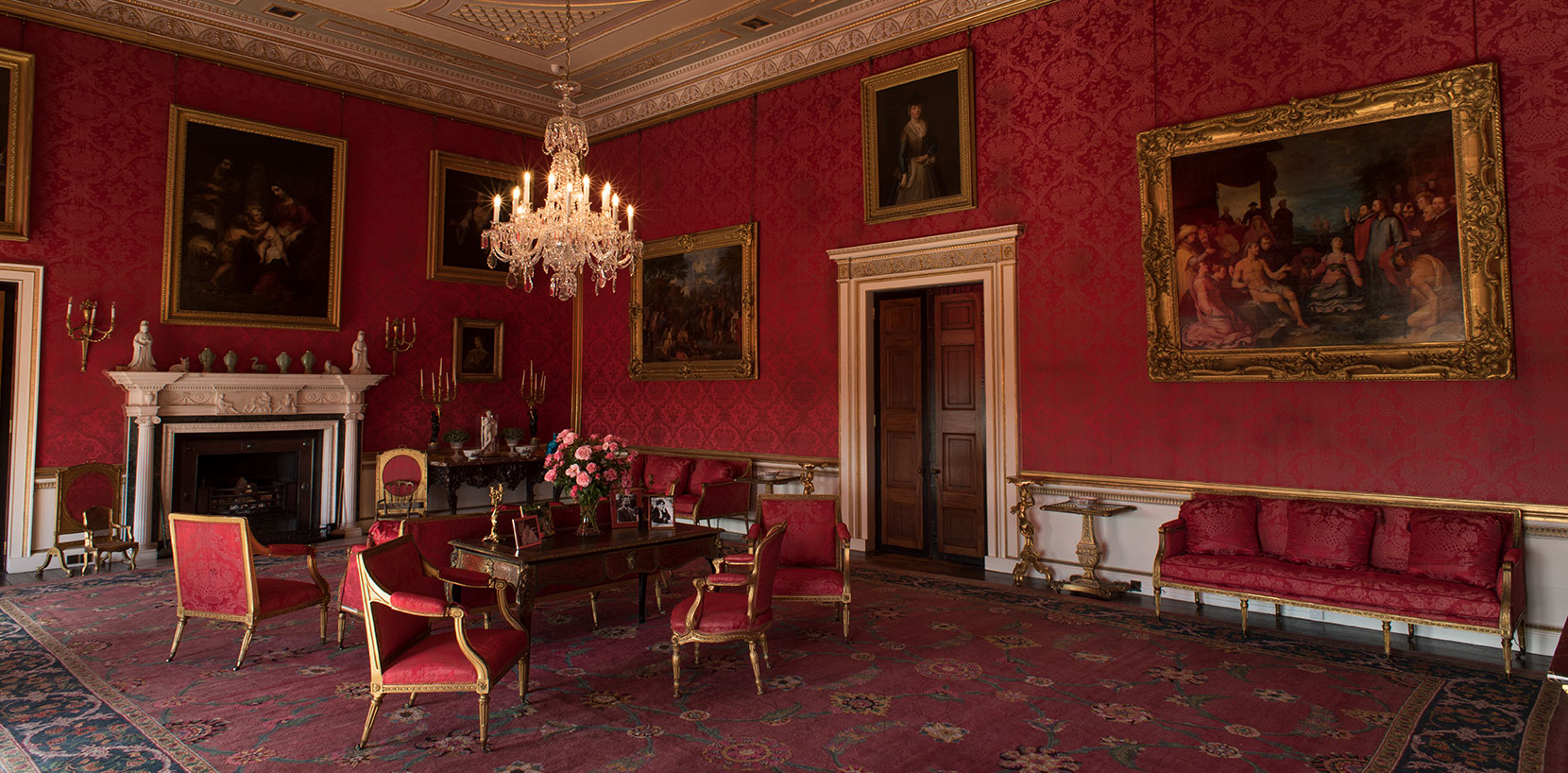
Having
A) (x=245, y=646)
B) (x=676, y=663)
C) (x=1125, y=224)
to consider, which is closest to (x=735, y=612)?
(x=676, y=663)

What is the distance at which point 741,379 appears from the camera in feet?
30.2

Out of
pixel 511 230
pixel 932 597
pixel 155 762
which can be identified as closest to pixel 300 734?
pixel 155 762

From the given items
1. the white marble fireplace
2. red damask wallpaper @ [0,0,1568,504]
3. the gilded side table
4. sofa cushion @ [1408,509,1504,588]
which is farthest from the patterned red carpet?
the white marble fireplace

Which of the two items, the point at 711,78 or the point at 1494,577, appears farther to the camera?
the point at 711,78

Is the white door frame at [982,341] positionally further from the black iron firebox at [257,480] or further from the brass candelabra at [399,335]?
the black iron firebox at [257,480]

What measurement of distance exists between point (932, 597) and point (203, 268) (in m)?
7.36

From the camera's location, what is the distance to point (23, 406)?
23.7 ft

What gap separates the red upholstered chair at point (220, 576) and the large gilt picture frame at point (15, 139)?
4.33 meters

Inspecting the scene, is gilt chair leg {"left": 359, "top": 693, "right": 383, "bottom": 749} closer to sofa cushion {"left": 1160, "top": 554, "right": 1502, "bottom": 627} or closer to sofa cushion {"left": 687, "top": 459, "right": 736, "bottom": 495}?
sofa cushion {"left": 1160, "top": 554, "right": 1502, "bottom": 627}

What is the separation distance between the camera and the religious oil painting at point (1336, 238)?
520cm

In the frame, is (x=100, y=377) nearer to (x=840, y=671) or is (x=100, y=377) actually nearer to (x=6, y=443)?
(x=6, y=443)

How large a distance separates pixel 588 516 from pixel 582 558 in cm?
56

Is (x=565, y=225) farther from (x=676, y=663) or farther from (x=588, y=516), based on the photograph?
(x=676, y=663)

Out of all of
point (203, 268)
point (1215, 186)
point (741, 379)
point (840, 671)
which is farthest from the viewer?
point (741, 379)
